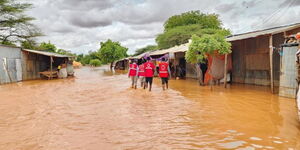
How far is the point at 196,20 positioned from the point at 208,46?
93.6 ft

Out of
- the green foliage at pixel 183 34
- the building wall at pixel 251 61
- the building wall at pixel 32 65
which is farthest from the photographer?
the green foliage at pixel 183 34

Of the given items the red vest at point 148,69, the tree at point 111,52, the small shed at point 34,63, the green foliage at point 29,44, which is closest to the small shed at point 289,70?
the red vest at point 148,69

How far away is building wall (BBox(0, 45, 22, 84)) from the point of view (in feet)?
59.8

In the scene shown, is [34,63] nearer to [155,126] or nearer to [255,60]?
[255,60]

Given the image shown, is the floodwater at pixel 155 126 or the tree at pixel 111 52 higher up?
the tree at pixel 111 52

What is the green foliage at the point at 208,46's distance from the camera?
11.1m

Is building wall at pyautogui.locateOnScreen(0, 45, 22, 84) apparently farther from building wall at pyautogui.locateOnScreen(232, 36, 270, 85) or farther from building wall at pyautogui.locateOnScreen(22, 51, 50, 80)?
building wall at pyautogui.locateOnScreen(232, 36, 270, 85)

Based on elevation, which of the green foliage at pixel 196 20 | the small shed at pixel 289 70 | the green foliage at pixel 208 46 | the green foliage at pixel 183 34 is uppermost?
the green foliage at pixel 196 20

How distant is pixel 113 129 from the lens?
215 inches

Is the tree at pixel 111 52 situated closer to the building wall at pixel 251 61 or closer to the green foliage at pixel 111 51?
the green foliage at pixel 111 51

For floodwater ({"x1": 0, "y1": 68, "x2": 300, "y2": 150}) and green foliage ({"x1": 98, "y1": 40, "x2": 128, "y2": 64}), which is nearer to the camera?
floodwater ({"x1": 0, "y1": 68, "x2": 300, "y2": 150})

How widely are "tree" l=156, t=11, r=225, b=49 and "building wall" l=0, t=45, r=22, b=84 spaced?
20.0 metres

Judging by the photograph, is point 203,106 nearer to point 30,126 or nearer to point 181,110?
point 181,110

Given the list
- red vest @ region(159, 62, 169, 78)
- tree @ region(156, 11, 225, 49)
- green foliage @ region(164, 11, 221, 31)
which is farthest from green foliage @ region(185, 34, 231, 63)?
green foliage @ region(164, 11, 221, 31)
